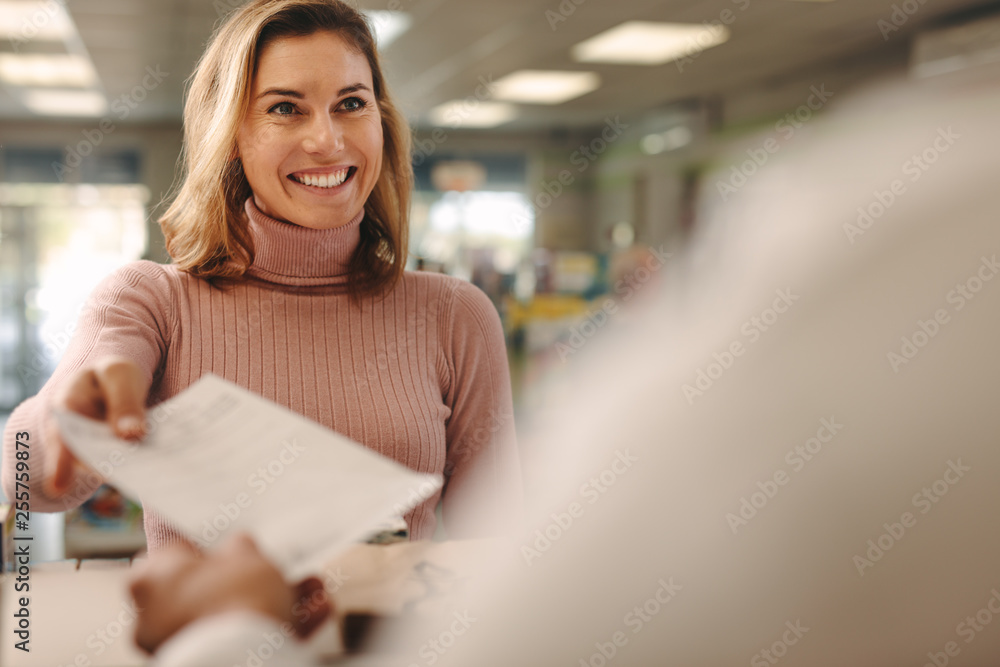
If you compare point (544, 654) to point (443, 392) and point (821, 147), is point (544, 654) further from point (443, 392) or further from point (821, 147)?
point (443, 392)

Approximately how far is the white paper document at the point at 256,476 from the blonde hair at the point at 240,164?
24.9 inches

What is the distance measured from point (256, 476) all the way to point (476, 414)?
738 mm

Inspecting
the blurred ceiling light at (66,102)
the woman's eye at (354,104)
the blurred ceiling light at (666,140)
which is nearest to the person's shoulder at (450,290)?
the woman's eye at (354,104)

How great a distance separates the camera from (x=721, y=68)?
7332mm

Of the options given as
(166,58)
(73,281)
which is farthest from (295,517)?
(73,281)

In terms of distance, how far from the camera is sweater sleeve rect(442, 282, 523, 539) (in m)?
1.22

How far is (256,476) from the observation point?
1.68 ft

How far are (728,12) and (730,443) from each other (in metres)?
5.71

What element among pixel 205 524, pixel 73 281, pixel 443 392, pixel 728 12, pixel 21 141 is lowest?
pixel 73 281

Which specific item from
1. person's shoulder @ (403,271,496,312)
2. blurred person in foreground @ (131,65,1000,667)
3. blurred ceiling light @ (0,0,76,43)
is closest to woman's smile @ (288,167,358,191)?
person's shoulder @ (403,271,496,312)

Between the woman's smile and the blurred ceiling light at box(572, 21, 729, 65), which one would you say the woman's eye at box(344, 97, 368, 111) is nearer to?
the woman's smile

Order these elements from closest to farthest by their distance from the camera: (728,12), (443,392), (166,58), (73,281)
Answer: (443,392), (728,12), (166,58), (73,281)

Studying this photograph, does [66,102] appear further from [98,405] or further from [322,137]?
[98,405]

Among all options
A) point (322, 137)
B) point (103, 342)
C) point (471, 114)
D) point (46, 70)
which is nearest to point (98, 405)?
point (103, 342)
